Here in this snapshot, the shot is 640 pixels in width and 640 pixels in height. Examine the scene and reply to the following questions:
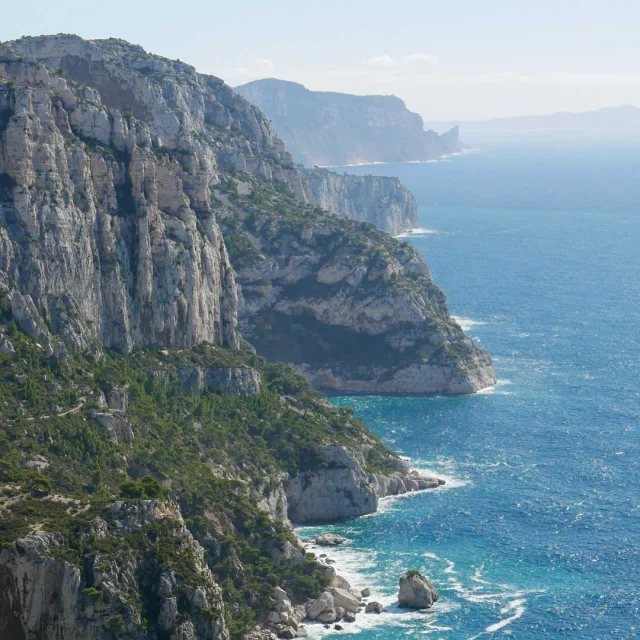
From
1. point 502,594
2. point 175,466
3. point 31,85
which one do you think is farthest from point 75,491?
point 31,85

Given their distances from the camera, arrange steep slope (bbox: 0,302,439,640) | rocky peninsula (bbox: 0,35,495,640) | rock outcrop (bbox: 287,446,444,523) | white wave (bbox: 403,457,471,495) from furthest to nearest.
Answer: white wave (bbox: 403,457,471,495) < rock outcrop (bbox: 287,446,444,523) < rocky peninsula (bbox: 0,35,495,640) < steep slope (bbox: 0,302,439,640)

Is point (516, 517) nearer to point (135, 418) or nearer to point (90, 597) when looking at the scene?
point (135, 418)

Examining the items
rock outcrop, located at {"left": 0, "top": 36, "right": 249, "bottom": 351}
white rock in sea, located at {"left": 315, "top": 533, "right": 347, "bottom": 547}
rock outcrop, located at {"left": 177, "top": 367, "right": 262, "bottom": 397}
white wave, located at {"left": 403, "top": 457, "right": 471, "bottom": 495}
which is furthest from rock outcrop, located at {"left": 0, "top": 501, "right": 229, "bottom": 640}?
white wave, located at {"left": 403, "top": 457, "right": 471, "bottom": 495}

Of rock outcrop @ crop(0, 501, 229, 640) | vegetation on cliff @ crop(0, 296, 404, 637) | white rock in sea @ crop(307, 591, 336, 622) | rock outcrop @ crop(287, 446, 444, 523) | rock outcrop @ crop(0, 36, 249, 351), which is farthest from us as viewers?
rock outcrop @ crop(287, 446, 444, 523)

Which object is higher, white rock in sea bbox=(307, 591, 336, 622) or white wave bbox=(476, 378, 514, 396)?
white wave bbox=(476, 378, 514, 396)

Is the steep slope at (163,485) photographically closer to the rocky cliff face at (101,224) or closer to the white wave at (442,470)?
the white wave at (442,470)

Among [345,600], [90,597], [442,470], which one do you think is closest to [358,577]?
[345,600]

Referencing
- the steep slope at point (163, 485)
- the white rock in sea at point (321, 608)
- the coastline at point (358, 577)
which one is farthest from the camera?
the white rock in sea at point (321, 608)

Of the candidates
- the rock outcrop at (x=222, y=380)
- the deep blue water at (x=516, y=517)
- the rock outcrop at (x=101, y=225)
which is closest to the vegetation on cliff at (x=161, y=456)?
the rock outcrop at (x=222, y=380)

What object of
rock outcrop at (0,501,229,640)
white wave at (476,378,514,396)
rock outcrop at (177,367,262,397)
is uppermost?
rock outcrop at (177,367,262,397)

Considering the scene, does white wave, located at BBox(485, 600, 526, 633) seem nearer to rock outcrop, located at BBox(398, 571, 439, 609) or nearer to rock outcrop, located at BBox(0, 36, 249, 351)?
rock outcrop, located at BBox(398, 571, 439, 609)
